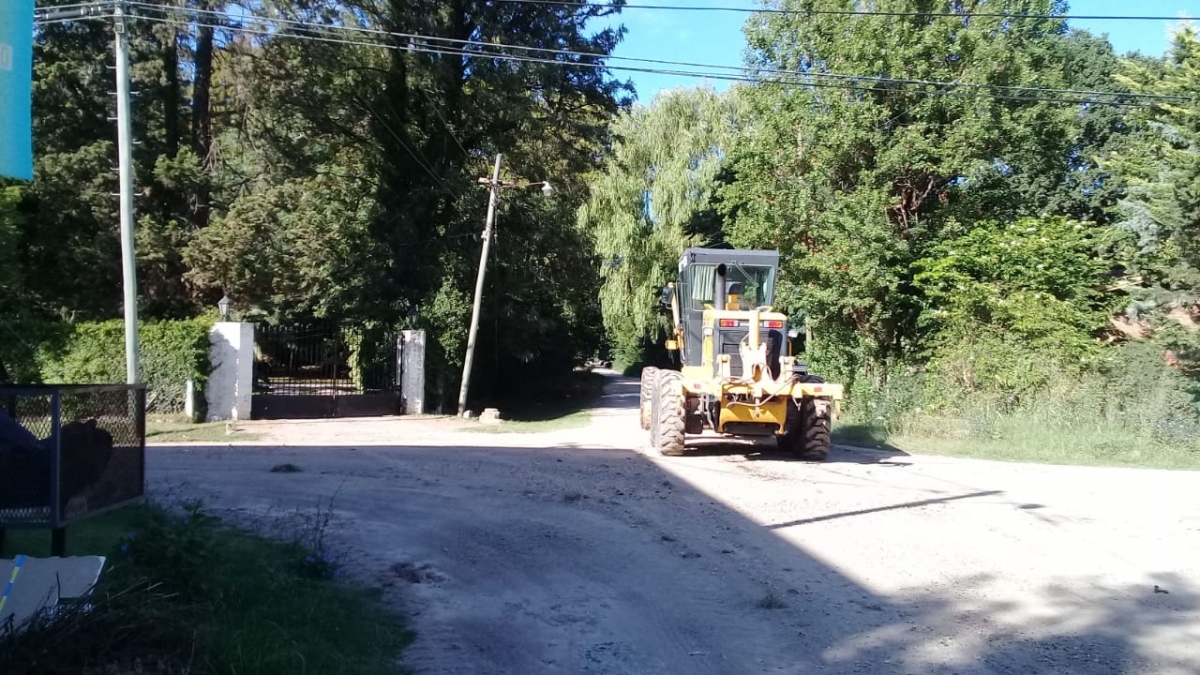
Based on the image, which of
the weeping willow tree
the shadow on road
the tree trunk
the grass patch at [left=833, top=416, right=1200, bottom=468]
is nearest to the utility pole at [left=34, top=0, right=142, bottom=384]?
the shadow on road

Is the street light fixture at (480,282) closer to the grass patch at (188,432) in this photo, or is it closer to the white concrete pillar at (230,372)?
the white concrete pillar at (230,372)

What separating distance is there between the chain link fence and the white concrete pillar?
1518 cm

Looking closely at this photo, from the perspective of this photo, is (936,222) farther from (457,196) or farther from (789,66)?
(457,196)

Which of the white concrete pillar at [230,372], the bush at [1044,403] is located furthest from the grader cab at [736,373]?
the white concrete pillar at [230,372]

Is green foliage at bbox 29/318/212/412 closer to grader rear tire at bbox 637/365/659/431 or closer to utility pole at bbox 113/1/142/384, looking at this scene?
utility pole at bbox 113/1/142/384

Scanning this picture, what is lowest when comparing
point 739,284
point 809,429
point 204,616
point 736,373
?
point 204,616

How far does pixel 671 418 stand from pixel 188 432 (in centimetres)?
989

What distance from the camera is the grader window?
14727 mm

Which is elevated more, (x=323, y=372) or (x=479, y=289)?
(x=479, y=289)

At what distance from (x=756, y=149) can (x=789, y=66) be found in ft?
8.77

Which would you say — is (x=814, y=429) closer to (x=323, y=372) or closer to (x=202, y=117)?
(x=323, y=372)

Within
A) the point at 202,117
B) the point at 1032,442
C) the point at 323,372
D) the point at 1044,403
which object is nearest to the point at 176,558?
the point at 1032,442

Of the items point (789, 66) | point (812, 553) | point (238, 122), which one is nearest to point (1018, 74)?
point (789, 66)

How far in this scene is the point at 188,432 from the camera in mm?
17156
